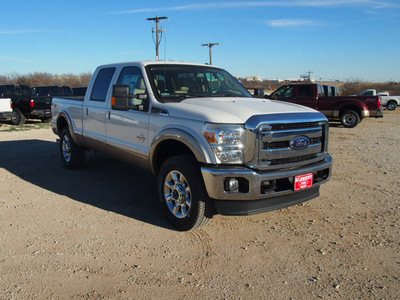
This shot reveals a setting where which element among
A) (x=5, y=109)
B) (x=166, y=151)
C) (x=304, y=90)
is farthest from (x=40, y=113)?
(x=166, y=151)

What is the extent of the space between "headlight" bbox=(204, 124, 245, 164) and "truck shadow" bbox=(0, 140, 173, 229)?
1273mm

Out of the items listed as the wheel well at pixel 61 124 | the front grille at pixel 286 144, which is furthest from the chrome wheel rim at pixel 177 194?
the wheel well at pixel 61 124

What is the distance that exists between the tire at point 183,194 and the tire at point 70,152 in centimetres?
319

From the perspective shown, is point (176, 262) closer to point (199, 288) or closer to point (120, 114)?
point (199, 288)

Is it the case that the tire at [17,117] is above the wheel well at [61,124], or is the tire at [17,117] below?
below

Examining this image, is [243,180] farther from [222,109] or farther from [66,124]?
[66,124]

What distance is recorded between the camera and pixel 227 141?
3686 millimetres

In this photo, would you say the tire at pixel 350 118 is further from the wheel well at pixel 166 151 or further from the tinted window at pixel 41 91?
the tinted window at pixel 41 91

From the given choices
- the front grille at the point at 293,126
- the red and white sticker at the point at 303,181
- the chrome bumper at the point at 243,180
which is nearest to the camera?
the chrome bumper at the point at 243,180

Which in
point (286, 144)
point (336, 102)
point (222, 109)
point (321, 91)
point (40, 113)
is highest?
point (321, 91)

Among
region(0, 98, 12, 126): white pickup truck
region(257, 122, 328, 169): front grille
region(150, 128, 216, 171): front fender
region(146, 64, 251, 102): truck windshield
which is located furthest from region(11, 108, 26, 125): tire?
region(257, 122, 328, 169): front grille

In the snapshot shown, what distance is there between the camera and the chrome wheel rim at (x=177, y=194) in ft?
13.4

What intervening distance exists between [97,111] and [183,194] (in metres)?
2.48

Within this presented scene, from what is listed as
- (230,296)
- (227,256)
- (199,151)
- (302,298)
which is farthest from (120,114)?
(302,298)
